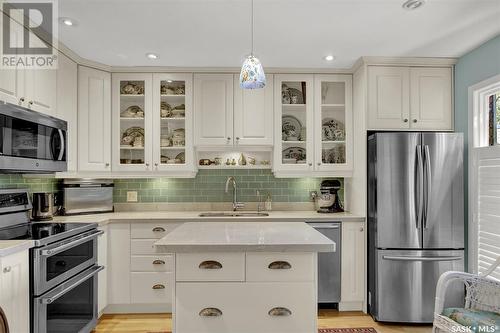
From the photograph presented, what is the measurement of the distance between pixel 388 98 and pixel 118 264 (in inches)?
123

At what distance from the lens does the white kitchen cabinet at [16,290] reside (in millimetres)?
1768

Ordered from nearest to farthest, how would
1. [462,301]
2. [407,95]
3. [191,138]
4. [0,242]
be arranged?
[0,242] → [462,301] → [407,95] → [191,138]

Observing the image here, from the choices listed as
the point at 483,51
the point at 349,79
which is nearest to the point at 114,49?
the point at 349,79

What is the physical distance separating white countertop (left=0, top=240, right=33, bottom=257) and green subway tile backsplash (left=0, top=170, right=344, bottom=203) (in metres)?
1.85

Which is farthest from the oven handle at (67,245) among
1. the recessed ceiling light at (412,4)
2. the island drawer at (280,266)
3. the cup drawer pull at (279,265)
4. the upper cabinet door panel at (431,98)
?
the upper cabinet door panel at (431,98)

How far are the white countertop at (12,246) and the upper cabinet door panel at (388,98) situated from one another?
9.72 ft

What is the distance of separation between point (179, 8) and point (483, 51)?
2.61m

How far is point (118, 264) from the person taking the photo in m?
3.16

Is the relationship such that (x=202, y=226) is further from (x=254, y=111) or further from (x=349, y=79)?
(x=349, y=79)

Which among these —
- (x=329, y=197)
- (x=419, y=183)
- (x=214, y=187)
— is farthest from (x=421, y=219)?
(x=214, y=187)

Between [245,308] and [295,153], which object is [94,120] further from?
[245,308]

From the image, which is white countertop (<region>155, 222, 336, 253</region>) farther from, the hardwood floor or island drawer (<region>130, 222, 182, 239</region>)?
the hardwood floor

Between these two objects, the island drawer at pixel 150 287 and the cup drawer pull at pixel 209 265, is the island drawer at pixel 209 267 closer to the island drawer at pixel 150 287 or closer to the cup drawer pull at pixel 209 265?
the cup drawer pull at pixel 209 265

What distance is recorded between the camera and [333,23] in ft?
8.19
